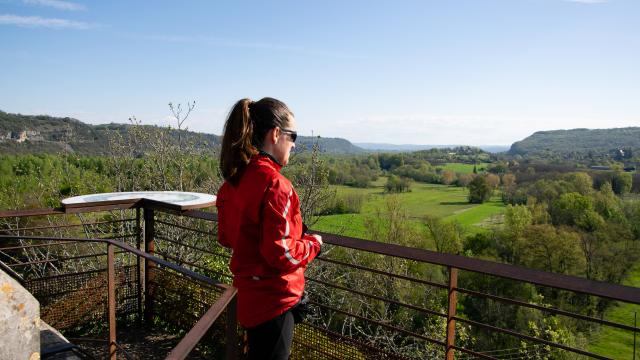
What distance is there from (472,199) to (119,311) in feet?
246

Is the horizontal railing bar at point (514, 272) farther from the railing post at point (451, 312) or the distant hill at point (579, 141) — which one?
the distant hill at point (579, 141)

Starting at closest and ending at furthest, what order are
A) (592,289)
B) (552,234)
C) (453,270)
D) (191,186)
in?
(592,289), (453,270), (191,186), (552,234)

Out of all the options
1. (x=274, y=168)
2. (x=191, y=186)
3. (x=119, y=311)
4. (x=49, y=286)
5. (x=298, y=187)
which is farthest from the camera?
(x=298, y=187)

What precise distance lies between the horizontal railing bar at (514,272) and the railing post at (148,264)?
1.88m

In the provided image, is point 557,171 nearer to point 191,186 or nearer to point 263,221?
point 191,186

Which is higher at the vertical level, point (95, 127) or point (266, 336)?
point (95, 127)

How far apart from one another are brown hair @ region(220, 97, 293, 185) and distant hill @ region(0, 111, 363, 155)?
4.00 metres

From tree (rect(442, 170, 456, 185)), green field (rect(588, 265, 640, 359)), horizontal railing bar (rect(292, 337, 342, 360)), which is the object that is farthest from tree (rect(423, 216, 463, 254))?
tree (rect(442, 170, 456, 185))

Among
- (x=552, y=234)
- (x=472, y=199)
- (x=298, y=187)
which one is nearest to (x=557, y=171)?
(x=472, y=199)

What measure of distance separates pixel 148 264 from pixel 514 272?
2918 millimetres

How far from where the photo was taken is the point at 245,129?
1.81 meters

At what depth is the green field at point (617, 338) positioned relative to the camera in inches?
1492

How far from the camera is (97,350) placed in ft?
11.9

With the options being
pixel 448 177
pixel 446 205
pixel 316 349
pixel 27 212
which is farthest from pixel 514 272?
pixel 448 177
